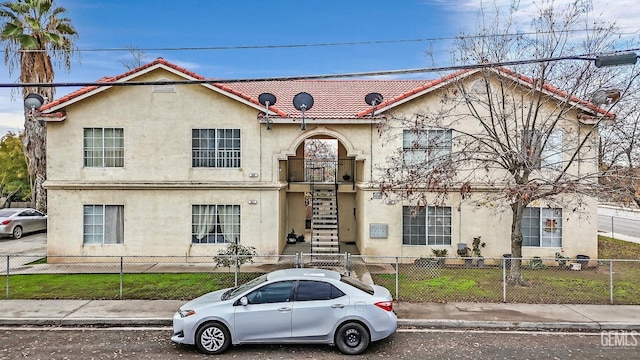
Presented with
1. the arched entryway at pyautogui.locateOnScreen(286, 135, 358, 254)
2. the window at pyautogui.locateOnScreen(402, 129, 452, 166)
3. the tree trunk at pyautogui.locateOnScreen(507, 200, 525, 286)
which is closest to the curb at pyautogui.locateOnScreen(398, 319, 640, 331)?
the tree trunk at pyautogui.locateOnScreen(507, 200, 525, 286)

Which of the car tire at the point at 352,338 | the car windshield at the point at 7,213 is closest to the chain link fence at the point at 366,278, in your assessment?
the car tire at the point at 352,338

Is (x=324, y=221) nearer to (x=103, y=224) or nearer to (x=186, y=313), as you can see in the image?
(x=103, y=224)

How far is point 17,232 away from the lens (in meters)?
22.4

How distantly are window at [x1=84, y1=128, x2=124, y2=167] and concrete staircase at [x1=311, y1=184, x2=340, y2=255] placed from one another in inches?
326

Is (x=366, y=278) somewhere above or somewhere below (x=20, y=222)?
below

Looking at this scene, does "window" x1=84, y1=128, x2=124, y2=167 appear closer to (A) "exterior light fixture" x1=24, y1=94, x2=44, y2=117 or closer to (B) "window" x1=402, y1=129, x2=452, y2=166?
(A) "exterior light fixture" x1=24, y1=94, x2=44, y2=117

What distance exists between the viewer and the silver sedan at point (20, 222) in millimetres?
21828

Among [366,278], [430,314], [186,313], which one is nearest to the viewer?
[186,313]

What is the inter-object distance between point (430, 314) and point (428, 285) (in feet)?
9.45

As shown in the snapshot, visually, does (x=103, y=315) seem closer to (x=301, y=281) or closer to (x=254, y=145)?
(x=301, y=281)

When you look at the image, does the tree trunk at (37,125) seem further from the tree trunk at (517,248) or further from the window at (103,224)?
the tree trunk at (517,248)

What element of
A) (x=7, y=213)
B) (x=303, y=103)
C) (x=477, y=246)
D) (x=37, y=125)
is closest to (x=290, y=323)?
(x=303, y=103)

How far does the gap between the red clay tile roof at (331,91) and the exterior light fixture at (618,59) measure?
396cm

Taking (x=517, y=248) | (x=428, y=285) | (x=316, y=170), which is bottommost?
(x=428, y=285)
